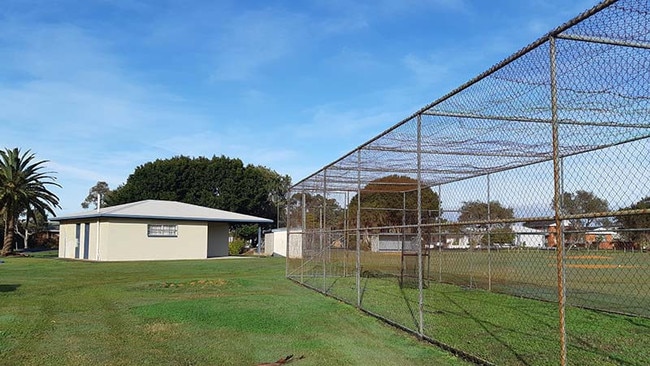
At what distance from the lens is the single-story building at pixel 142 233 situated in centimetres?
2798

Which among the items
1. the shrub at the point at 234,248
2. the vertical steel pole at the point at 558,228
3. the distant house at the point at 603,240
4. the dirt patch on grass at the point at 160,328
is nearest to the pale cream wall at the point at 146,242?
the shrub at the point at 234,248

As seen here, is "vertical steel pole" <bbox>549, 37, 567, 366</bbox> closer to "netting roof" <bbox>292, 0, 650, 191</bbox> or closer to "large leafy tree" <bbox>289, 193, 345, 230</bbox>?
"netting roof" <bbox>292, 0, 650, 191</bbox>

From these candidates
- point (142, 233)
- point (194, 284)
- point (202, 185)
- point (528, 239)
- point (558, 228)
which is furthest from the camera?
point (202, 185)

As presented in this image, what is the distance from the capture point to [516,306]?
10352 millimetres

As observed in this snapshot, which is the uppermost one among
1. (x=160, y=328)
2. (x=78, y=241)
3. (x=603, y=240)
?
(x=603, y=240)

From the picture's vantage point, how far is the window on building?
Answer: 1150 inches

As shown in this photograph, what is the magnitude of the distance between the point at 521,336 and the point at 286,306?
4301 mm

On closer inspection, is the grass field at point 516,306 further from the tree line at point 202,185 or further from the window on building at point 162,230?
the tree line at point 202,185

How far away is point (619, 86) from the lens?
5.21 metres

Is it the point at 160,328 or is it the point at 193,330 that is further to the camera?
the point at 160,328

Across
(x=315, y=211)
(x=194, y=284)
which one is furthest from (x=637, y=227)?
(x=315, y=211)

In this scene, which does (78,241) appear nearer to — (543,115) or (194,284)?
(194,284)

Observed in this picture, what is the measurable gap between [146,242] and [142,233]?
1.72ft

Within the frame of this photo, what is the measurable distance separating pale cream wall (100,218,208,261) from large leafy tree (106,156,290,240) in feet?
55.9
